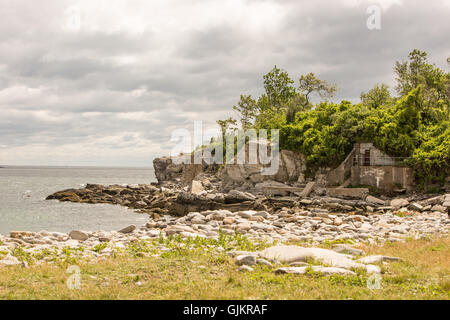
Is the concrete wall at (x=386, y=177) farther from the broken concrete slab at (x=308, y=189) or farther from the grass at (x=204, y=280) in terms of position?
the grass at (x=204, y=280)

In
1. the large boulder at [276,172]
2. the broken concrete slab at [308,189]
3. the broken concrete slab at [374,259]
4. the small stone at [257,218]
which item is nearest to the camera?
the broken concrete slab at [374,259]

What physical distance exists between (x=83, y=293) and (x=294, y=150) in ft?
108

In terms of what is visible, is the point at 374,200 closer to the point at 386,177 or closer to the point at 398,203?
the point at 398,203

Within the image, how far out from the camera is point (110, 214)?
32906mm

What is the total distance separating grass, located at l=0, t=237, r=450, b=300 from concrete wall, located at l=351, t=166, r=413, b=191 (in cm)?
2031

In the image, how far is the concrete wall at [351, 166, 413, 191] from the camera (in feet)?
93.9

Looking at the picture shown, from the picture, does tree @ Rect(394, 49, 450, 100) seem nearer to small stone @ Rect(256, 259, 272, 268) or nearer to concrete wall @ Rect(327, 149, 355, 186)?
concrete wall @ Rect(327, 149, 355, 186)

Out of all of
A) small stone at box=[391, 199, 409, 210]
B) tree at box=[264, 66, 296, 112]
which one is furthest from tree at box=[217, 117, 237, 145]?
small stone at box=[391, 199, 409, 210]

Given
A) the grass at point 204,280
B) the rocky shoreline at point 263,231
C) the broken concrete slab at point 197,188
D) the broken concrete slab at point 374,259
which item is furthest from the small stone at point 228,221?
the broken concrete slab at point 197,188

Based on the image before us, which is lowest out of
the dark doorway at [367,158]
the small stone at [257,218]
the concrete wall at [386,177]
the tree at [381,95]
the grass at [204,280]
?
the small stone at [257,218]

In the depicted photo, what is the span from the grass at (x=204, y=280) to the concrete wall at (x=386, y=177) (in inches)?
800

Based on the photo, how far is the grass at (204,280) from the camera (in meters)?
6.31

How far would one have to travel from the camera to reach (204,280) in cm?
729
